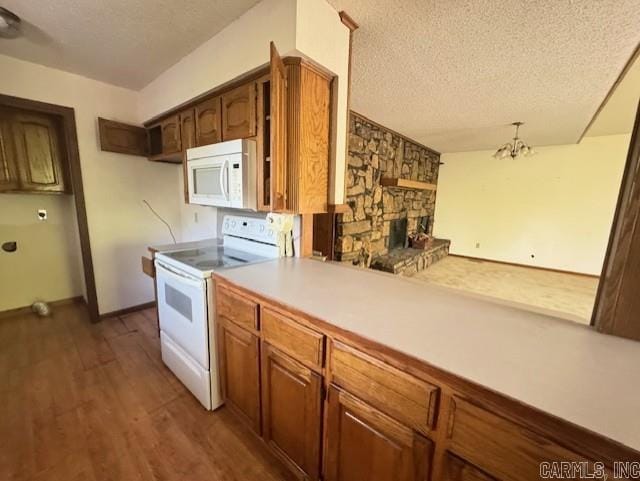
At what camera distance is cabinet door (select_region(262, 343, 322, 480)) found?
112cm

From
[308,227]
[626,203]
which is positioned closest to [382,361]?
[626,203]

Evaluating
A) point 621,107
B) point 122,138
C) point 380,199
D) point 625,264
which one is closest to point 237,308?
point 625,264

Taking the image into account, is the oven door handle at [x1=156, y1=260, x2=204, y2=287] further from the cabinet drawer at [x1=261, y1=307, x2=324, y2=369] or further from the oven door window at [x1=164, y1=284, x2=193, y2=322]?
the cabinet drawer at [x1=261, y1=307, x2=324, y2=369]

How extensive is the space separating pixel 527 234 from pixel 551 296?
6.68 ft

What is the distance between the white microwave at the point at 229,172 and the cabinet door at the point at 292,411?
0.92 meters

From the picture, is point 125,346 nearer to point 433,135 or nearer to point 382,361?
point 382,361

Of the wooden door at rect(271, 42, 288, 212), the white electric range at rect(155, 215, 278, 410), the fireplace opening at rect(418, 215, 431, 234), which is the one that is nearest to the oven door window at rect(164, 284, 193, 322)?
the white electric range at rect(155, 215, 278, 410)

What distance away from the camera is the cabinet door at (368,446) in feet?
2.71

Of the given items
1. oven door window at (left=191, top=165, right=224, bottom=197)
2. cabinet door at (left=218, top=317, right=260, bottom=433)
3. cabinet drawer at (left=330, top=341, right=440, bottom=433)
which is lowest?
cabinet door at (left=218, top=317, right=260, bottom=433)

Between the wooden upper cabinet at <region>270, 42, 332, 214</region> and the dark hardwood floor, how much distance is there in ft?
4.57

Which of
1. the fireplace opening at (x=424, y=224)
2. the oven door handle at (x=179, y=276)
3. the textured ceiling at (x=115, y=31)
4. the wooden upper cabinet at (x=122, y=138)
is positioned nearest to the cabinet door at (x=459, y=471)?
the oven door handle at (x=179, y=276)

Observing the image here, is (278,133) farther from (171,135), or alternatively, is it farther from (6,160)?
(6,160)

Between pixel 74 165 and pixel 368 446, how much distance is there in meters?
3.31

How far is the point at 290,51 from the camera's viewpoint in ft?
4.54
